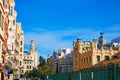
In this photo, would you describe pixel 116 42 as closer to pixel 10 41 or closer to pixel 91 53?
pixel 91 53

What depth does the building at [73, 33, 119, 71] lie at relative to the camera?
8181 cm

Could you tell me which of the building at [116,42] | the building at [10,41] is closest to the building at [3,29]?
the building at [10,41]

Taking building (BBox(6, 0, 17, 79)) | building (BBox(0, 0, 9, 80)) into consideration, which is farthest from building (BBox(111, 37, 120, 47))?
building (BBox(0, 0, 9, 80))

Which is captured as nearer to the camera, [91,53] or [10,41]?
[10,41]

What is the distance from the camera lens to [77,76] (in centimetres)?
2408

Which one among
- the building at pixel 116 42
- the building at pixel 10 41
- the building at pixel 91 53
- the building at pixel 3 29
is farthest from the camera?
the building at pixel 116 42

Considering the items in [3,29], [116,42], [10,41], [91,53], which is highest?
[116,42]

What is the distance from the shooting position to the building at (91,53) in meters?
81.8

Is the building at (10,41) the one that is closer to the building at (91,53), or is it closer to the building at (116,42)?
the building at (91,53)

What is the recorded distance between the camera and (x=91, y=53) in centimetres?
8188

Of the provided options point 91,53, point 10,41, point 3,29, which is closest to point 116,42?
point 91,53

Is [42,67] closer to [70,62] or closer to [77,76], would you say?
[70,62]

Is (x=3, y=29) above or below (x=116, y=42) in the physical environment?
below

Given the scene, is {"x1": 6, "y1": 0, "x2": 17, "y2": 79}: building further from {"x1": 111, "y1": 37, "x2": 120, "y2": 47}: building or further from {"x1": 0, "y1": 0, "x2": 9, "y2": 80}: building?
{"x1": 111, "y1": 37, "x2": 120, "y2": 47}: building
